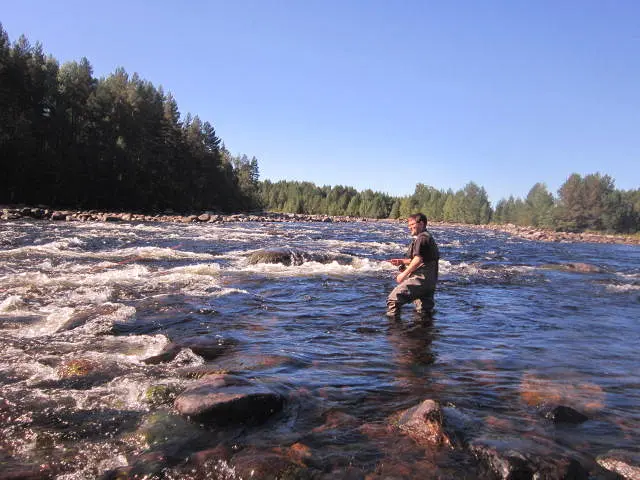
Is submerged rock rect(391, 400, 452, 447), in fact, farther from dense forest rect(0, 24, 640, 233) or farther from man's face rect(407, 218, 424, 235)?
dense forest rect(0, 24, 640, 233)

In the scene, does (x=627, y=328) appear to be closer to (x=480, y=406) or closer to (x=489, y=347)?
(x=489, y=347)

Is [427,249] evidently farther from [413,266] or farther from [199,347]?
[199,347]

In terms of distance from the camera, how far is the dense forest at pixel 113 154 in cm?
4821

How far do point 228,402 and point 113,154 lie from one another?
6047cm

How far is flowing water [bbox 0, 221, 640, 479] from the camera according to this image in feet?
12.0

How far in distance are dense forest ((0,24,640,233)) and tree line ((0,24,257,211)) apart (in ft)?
0.38

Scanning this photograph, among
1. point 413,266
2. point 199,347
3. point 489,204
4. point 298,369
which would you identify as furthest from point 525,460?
point 489,204

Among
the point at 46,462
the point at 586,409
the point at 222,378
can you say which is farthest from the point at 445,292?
the point at 46,462

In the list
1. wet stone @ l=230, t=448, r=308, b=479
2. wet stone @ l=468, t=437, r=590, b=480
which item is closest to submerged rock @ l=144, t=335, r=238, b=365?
wet stone @ l=230, t=448, r=308, b=479

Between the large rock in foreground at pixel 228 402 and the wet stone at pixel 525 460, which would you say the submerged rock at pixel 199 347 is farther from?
the wet stone at pixel 525 460

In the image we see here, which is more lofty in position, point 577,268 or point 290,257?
point 577,268

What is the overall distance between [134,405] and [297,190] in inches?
6452

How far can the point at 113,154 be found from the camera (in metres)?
57.3

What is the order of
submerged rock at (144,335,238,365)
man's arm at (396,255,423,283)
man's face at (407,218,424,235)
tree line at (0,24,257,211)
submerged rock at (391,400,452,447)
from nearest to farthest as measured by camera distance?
submerged rock at (391,400,452,447), submerged rock at (144,335,238,365), man's arm at (396,255,423,283), man's face at (407,218,424,235), tree line at (0,24,257,211)
